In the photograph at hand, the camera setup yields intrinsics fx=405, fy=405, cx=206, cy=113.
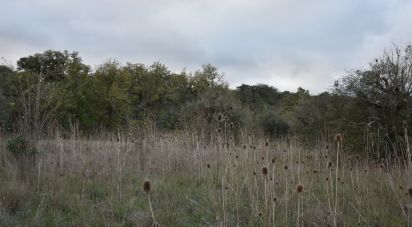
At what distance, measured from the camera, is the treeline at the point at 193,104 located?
9125 millimetres

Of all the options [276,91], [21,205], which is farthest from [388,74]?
[276,91]

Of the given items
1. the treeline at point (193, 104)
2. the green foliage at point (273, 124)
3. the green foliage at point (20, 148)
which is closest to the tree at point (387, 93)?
the treeline at point (193, 104)

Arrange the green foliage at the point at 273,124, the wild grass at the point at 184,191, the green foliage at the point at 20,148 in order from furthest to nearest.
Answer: the green foliage at the point at 273,124 < the green foliage at the point at 20,148 < the wild grass at the point at 184,191

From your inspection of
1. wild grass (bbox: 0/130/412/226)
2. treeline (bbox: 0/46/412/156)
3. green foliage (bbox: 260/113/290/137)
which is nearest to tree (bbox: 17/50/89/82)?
treeline (bbox: 0/46/412/156)

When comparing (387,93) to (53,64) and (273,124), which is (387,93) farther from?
(53,64)

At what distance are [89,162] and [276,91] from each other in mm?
62550

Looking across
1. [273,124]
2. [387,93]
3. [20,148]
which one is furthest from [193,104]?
[20,148]

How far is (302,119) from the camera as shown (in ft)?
77.4

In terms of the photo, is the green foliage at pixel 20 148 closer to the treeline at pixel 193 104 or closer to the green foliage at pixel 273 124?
the treeline at pixel 193 104

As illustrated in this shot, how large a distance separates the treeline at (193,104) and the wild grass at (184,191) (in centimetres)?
79

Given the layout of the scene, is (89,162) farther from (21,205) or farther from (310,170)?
(310,170)

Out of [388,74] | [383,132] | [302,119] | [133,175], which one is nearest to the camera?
[133,175]

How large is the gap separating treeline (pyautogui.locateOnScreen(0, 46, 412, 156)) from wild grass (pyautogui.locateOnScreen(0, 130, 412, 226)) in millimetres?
792

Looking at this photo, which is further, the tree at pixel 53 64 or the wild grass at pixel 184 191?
the tree at pixel 53 64
